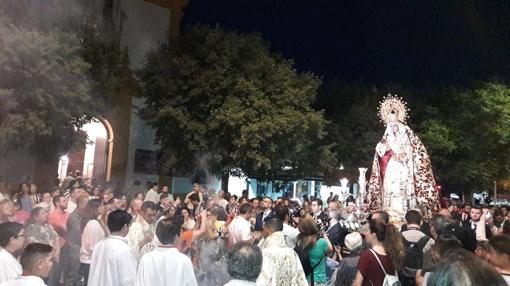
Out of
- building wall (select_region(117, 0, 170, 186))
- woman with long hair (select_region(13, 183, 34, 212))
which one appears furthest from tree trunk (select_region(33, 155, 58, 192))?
woman with long hair (select_region(13, 183, 34, 212))

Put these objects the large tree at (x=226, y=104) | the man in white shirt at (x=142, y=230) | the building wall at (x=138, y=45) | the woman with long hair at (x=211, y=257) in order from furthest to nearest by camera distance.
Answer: the building wall at (x=138, y=45), the large tree at (x=226, y=104), the woman with long hair at (x=211, y=257), the man in white shirt at (x=142, y=230)

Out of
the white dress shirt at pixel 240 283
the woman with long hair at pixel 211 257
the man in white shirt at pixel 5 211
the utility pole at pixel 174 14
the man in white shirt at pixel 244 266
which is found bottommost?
the woman with long hair at pixel 211 257

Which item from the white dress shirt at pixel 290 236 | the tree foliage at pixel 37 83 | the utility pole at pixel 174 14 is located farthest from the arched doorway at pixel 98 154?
the white dress shirt at pixel 290 236

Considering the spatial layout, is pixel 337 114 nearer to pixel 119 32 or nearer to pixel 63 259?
pixel 119 32

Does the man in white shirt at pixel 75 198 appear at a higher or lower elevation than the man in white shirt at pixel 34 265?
higher

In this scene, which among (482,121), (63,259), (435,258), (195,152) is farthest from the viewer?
(482,121)

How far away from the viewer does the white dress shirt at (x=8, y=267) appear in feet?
15.3

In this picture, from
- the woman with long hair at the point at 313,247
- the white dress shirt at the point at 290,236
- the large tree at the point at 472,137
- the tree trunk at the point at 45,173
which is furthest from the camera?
the large tree at the point at 472,137

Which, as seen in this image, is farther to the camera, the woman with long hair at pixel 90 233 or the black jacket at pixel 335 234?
the black jacket at pixel 335 234

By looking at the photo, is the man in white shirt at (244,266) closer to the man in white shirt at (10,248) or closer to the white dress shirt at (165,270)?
the white dress shirt at (165,270)

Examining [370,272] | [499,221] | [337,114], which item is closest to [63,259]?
[370,272]

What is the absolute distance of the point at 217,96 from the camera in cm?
2528

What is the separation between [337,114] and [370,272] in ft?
110

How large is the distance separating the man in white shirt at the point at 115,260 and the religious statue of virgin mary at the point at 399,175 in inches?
445
